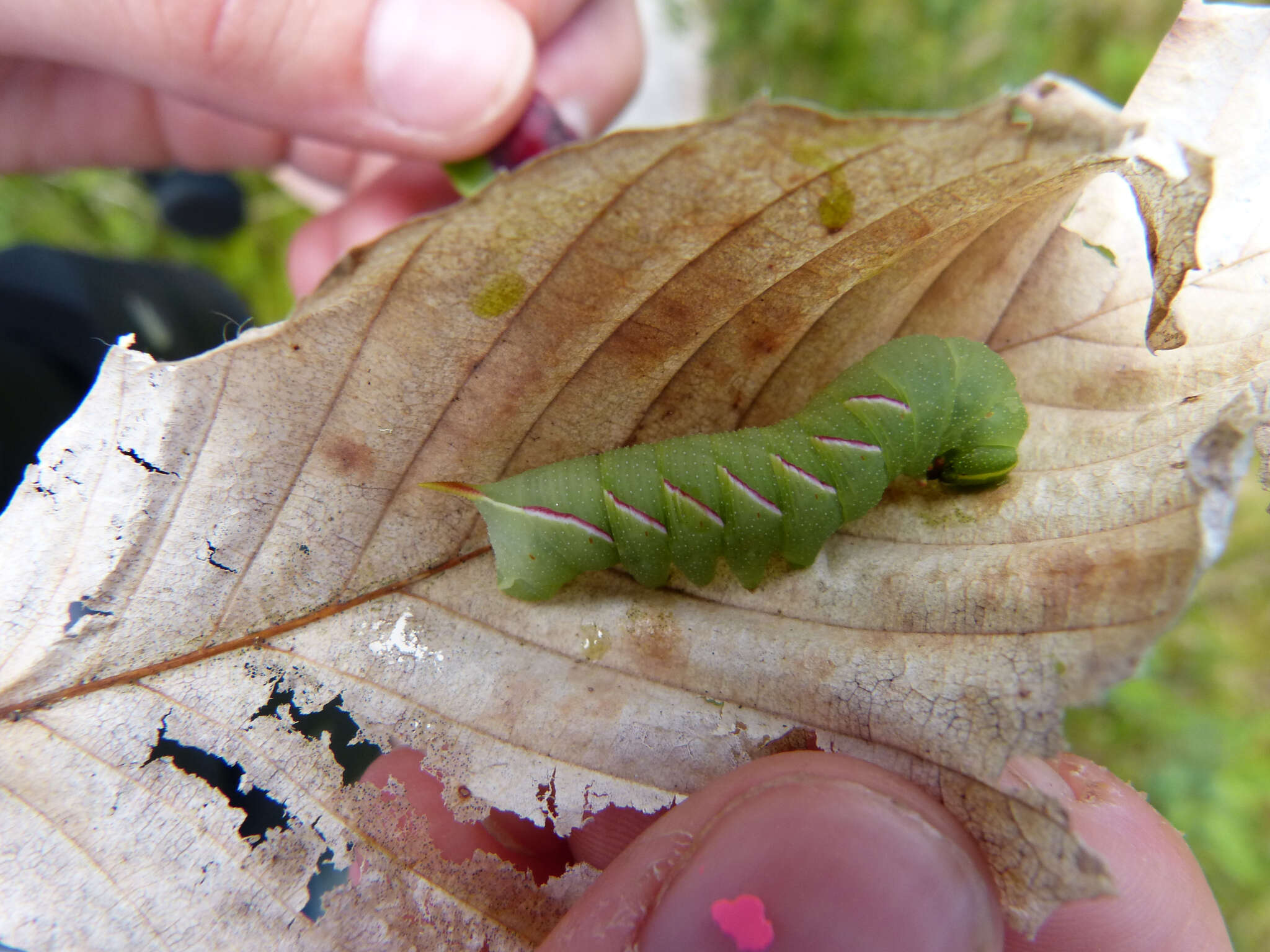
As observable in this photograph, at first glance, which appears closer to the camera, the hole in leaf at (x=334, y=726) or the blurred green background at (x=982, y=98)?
the hole in leaf at (x=334, y=726)

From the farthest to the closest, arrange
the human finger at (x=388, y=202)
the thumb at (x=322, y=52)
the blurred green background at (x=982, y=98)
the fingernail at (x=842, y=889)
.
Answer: the blurred green background at (x=982, y=98) < the human finger at (x=388, y=202) < the thumb at (x=322, y=52) < the fingernail at (x=842, y=889)

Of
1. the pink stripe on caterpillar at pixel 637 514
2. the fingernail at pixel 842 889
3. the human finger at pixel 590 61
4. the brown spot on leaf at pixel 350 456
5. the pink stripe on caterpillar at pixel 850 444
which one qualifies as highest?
the human finger at pixel 590 61

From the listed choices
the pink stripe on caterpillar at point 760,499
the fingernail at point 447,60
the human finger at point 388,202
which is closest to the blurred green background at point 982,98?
the human finger at point 388,202

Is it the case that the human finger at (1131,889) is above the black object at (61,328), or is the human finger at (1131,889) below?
below

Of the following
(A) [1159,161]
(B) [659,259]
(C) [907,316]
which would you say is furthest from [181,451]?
(A) [1159,161]

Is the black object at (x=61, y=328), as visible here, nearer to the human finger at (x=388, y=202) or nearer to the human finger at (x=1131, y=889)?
the human finger at (x=388, y=202)

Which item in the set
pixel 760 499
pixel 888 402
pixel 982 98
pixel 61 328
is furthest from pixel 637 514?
pixel 982 98

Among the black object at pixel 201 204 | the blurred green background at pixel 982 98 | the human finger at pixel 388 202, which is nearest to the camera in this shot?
the human finger at pixel 388 202
